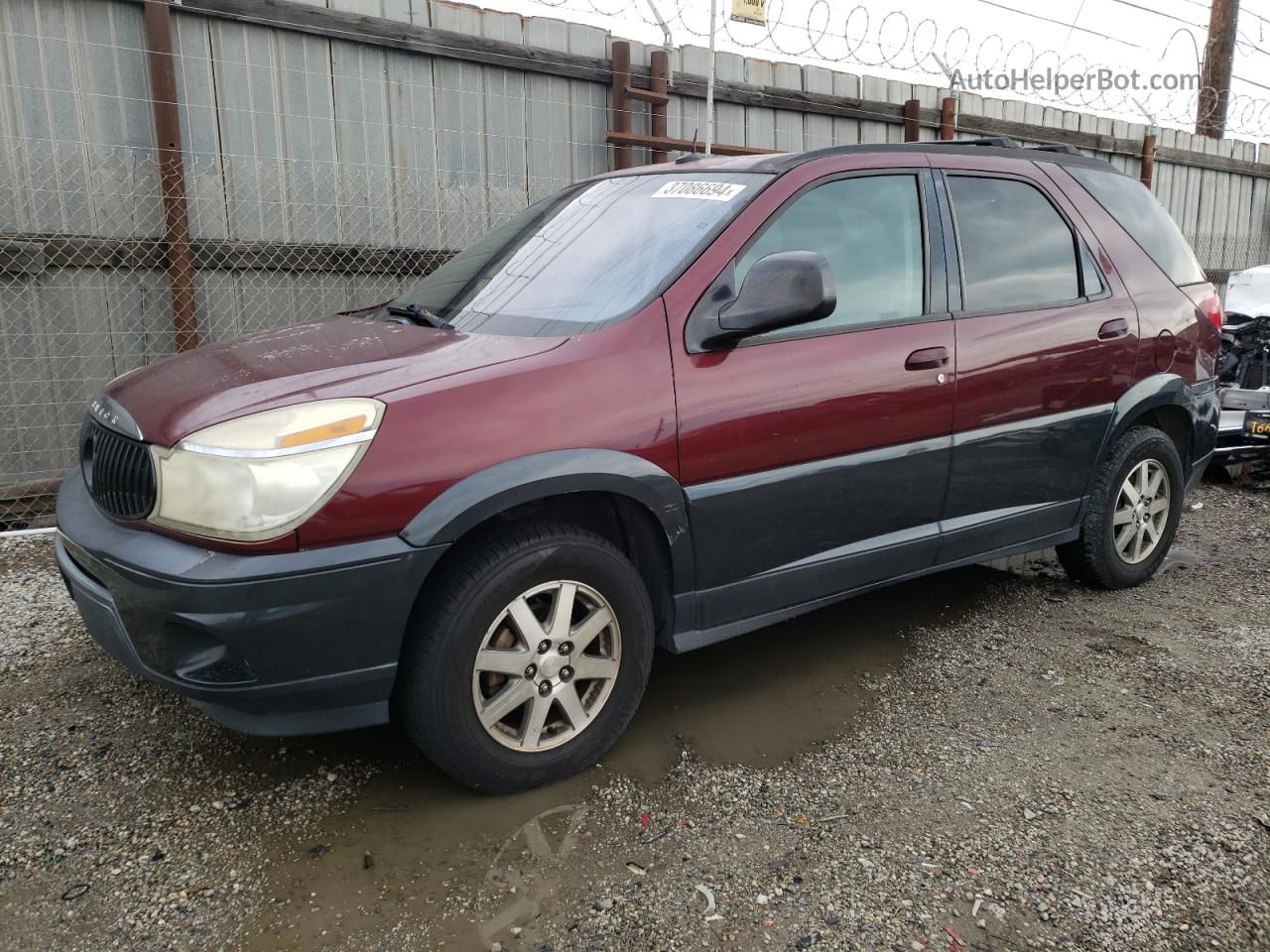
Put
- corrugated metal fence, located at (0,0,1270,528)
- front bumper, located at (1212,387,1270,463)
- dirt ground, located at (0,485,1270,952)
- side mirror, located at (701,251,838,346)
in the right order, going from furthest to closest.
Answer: front bumper, located at (1212,387,1270,463) → corrugated metal fence, located at (0,0,1270,528) → side mirror, located at (701,251,838,346) → dirt ground, located at (0,485,1270,952)

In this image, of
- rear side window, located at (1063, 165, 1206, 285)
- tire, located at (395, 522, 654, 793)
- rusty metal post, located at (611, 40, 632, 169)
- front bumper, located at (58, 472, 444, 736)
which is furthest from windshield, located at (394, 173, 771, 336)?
rusty metal post, located at (611, 40, 632, 169)

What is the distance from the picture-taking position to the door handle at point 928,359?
342 cm

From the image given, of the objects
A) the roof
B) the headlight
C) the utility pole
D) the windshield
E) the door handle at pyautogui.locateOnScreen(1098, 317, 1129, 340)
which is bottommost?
the headlight

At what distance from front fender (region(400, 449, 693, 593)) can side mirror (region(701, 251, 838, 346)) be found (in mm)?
485

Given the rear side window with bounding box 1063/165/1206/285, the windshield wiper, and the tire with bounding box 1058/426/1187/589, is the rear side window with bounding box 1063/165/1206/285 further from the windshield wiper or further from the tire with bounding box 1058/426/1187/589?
the windshield wiper

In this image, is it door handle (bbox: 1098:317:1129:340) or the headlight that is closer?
the headlight

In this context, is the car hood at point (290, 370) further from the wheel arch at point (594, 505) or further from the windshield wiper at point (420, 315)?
the wheel arch at point (594, 505)

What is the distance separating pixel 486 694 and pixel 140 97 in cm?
436

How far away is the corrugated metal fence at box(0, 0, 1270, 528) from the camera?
17.0 ft

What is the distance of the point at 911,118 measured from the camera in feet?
28.5

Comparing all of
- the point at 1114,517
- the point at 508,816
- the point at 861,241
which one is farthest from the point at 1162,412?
the point at 508,816

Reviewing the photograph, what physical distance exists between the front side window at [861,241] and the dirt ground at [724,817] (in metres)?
1.37

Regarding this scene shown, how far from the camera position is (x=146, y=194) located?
17.7 ft

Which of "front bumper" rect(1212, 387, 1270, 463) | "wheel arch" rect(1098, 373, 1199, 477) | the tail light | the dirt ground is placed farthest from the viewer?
"front bumper" rect(1212, 387, 1270, 463)
